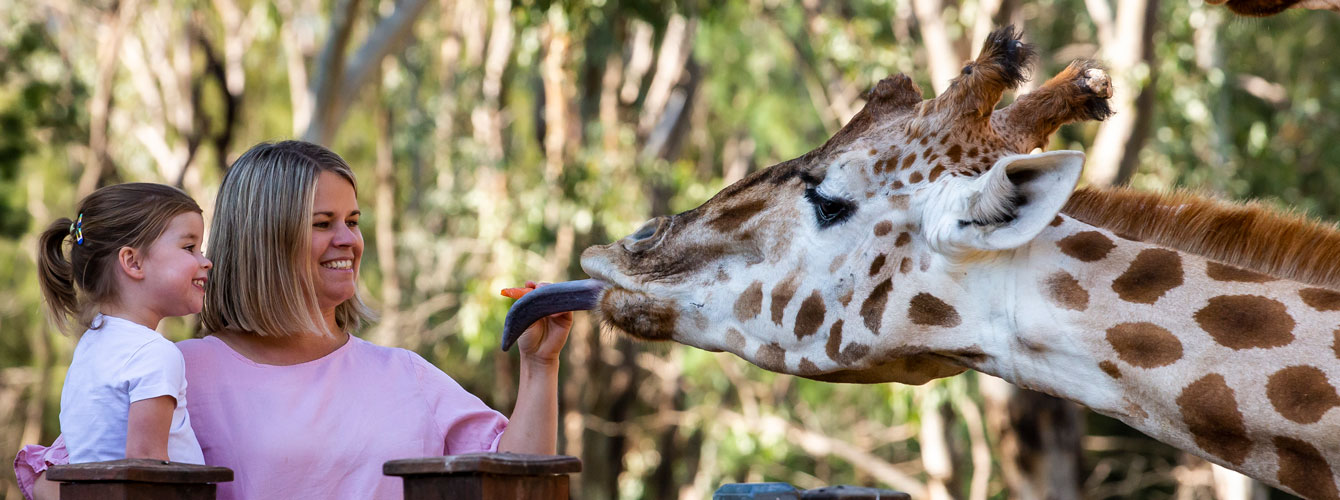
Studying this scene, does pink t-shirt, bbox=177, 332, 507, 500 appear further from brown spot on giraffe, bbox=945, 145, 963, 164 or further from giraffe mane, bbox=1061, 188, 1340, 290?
giraffe mane, bbox=1061, 188, 1340, 290

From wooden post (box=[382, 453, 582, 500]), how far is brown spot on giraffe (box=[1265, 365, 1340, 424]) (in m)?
1.41

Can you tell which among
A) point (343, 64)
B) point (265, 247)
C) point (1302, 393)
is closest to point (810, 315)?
point (1302, 393)

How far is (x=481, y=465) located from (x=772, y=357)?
1.04 m

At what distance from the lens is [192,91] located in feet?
49.6

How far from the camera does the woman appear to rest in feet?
9.68

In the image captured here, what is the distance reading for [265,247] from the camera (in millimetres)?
3043

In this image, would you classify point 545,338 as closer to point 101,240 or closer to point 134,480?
point 101,240

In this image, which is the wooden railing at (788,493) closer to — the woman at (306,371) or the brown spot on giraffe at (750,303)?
the brown spot on giraffe at (750,303)

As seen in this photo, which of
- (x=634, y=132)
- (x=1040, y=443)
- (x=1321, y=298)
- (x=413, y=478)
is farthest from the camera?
(x=634, y=132)

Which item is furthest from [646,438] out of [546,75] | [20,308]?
[20,308]

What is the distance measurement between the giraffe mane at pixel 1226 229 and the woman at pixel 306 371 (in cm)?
134

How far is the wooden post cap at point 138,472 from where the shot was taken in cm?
217

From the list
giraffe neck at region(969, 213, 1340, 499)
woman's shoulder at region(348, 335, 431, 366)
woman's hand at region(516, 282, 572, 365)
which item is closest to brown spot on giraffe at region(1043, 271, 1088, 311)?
giraffe neck at region(969, 213, 1340, 499)

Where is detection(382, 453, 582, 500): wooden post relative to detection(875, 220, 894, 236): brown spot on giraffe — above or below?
below
